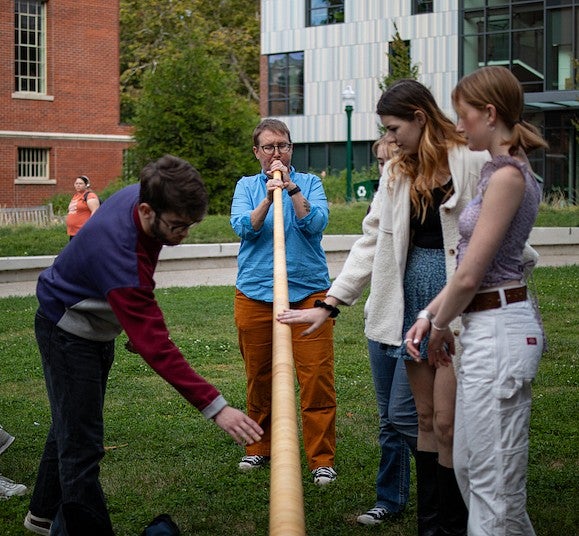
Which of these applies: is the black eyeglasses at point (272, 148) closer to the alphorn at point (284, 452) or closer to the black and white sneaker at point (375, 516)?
the alphorn at point (284, 452)

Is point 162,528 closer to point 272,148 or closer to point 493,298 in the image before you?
point 493,298

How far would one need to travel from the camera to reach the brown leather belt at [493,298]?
353 centimetres

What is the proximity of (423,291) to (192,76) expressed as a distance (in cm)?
2316

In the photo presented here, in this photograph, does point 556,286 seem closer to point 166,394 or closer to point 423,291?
point 166,394

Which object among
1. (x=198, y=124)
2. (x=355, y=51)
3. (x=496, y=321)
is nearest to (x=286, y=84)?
(x=355, y=51)

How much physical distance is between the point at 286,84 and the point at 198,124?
1850 cm

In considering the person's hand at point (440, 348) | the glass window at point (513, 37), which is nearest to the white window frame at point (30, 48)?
the glass window at point (513, 37)

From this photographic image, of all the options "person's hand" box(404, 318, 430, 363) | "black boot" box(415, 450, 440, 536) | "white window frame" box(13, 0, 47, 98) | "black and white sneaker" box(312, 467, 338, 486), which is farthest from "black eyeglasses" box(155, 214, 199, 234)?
"white window frame" box(13, 0, 47, 98)

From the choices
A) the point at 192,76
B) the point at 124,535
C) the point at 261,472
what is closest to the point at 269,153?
the point at 261,472

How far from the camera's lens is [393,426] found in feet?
15.7

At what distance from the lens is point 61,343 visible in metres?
4.15

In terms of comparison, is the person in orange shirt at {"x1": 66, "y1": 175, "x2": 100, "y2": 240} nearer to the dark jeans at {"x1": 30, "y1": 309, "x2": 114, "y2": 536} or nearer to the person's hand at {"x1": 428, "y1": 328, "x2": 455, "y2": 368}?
the dark jeans at {"x1": 30, "y1": 309, "x2": 114, "y2": 536}

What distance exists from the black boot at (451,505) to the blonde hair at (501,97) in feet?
4.87

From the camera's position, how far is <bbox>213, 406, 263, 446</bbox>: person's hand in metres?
3.47
